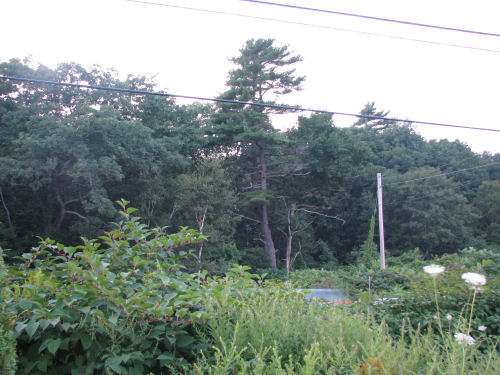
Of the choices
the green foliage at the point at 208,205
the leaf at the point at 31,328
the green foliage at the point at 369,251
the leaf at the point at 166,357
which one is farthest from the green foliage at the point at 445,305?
the green foliage at the point at 369,251

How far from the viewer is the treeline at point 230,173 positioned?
17906 millimetres

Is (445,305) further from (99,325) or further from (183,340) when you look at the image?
(99,325)

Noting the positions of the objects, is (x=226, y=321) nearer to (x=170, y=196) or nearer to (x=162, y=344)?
(x=162, y=344)

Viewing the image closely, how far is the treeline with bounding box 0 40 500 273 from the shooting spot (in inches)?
705

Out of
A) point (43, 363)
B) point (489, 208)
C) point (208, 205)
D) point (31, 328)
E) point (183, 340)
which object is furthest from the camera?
point (489, 208)

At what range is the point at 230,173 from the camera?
85.4ft

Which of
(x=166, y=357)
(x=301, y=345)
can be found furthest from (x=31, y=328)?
(x=301, y=345)

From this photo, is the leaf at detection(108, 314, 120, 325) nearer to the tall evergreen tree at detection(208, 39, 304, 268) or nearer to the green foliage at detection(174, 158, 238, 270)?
the green foliage at detection(174, 158, 238, 270)

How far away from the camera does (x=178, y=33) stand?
24.9 ft

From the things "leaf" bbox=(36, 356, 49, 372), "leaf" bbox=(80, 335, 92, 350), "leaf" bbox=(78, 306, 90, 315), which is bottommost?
"leaf" bbox=(36, 356, 49, 372)

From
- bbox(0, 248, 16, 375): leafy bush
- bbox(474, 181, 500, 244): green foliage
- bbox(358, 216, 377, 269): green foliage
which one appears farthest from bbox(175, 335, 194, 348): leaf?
bbox(474, 181, 500, 244): green foliage

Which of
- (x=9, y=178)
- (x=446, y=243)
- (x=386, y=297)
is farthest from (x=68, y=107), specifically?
(x=446, y=243)

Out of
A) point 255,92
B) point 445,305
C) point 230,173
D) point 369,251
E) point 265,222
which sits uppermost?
point 255,92

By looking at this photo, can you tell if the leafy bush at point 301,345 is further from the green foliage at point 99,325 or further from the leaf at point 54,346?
the leaf at point 54,346
